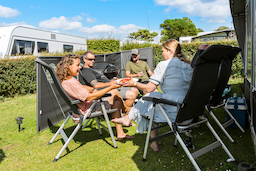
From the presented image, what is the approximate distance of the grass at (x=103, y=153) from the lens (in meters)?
2.40

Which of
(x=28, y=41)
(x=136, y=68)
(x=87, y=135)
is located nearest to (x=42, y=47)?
(x=28, y=41)

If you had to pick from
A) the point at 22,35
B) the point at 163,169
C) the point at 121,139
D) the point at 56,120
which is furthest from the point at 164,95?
the point at 22,35

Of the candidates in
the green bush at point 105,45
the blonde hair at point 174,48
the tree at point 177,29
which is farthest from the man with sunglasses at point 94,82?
the tree at point 177,29

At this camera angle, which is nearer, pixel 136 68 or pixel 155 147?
pixel 155 147

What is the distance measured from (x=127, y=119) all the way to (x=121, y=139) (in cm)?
58

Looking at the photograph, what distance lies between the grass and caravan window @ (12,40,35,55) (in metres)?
5.77

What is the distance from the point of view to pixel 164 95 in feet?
7.70

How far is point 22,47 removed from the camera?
875 cm

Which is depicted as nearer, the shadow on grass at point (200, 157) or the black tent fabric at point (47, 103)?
the shadow on grass at point (200, 157)

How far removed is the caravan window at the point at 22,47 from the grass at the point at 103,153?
577cm

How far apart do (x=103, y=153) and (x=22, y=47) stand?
303 inches

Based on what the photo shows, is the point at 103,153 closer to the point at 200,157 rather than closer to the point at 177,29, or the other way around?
the point at 200,157

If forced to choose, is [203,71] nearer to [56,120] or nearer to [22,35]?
[56,120]

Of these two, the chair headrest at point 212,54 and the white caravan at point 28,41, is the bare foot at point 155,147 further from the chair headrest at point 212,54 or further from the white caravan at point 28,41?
the white caravan at point 28,41
